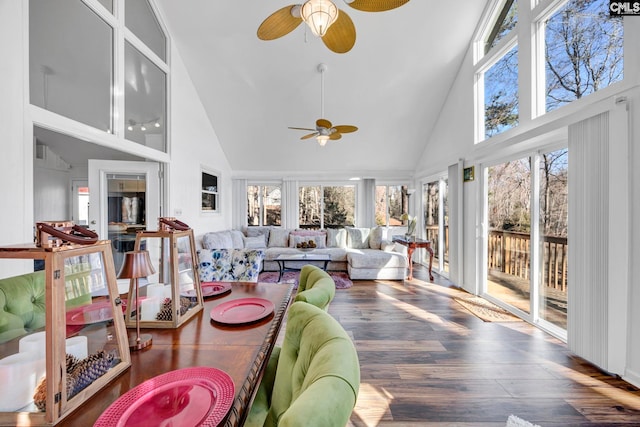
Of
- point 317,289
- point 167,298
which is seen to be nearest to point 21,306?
point 167,298

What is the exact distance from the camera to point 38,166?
3984 mm

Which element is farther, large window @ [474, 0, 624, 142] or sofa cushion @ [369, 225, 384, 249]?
sofa cushion @ [369, 225, 384, 249]

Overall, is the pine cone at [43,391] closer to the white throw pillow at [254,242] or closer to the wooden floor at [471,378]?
the wooden floor at [471,378]

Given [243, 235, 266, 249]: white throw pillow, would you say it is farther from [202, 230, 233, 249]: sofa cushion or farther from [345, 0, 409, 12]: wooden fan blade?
[345, 0, 409, 12]: wooden fan blade

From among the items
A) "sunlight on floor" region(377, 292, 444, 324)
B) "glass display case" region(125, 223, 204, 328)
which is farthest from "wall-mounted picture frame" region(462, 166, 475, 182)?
"glass display case" region(125, 223, 204, 328)

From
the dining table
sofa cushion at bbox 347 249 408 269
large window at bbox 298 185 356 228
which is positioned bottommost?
sofa cushion at bbox 347 249 408 269

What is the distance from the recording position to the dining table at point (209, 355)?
0.72 metres

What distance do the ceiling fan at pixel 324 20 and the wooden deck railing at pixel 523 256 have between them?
273cm

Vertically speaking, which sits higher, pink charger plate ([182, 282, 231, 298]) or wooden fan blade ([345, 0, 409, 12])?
wooden fan blade ([345, 0, 409, 12])

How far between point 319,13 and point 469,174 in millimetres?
3202

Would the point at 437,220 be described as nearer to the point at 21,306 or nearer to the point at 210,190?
the point at 210,190

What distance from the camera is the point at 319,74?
4137mm

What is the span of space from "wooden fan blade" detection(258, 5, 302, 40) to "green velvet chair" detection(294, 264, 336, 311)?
183 cm

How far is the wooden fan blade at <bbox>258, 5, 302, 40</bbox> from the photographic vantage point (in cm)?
193
